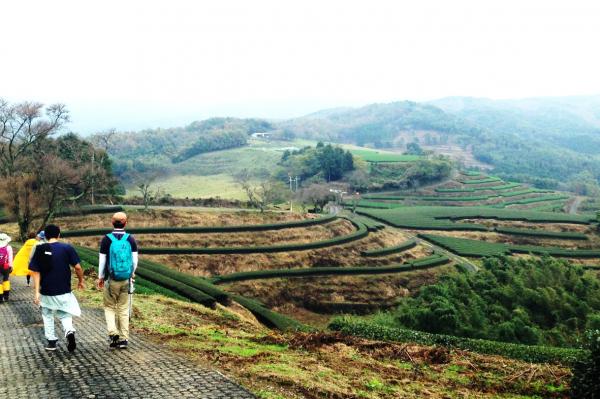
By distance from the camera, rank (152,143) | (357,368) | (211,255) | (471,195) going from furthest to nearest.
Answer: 1. (152,143)
2. (471,195)
3. (211,255)
4. (357,368)

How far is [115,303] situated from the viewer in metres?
11.5

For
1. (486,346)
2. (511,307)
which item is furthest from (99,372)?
(511,307)

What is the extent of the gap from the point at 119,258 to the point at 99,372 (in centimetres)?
241

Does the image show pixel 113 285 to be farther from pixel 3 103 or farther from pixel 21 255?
pixel 3 103

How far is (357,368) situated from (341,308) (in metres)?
34.1

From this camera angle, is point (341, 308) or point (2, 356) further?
point (341, 308)

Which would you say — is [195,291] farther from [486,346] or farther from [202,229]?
[202,229]

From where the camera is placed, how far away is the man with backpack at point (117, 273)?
1125cm

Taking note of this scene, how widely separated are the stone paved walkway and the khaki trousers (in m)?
0.73

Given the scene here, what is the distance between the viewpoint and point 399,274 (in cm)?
5350

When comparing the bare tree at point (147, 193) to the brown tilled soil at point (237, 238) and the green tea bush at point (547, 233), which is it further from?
the green tea bush at point (547, 233)

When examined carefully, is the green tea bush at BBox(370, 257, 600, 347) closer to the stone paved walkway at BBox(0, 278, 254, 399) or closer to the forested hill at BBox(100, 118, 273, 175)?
the stone paved walkway at BBox(0, 278, 254, 399)

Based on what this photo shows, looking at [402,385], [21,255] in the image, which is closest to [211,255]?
[21,255]

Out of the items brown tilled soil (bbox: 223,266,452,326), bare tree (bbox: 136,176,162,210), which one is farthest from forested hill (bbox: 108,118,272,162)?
→ brown tilled soil (bbox: 223,266,452,326)
